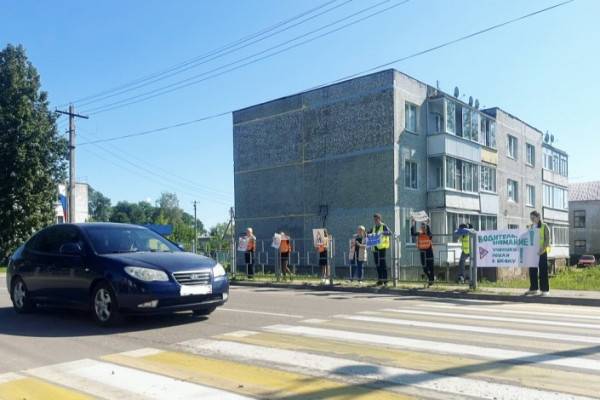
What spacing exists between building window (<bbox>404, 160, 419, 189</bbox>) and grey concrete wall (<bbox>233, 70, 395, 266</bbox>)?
1.54 m

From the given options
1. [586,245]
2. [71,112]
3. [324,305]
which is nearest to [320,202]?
[71,112]

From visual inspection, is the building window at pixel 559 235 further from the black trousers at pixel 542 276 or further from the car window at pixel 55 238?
the car window at pixel 55 238

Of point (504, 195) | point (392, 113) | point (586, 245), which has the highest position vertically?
point (392, 113)

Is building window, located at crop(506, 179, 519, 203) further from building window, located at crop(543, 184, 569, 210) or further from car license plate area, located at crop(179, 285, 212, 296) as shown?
car license plate area, located at crop(179, 285, 212, 296)

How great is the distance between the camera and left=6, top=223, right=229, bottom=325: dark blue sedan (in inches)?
306

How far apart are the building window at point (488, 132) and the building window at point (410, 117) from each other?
724 centimetres

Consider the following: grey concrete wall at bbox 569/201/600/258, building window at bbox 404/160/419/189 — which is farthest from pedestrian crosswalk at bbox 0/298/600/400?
grey concrete wall at bbox 569/201/600/258

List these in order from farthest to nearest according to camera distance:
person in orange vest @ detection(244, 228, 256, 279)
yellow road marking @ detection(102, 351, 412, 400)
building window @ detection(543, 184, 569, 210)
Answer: building window @ detection(543, 184, 569, 210) → person in orange vest @ detection(244, 228, 256, 279) → yellow road marking @ detection(102, 351, 412, 400)

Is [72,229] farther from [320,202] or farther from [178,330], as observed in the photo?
[320,202]

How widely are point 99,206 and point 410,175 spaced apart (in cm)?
12310

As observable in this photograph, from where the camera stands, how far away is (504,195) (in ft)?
126

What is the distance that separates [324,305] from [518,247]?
5495 mm

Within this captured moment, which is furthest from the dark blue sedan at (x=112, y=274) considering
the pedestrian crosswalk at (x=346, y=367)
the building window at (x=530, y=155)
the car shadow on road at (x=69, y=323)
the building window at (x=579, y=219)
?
the building window at (x=579, y=219)

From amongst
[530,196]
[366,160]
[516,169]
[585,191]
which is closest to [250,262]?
[366,160]
